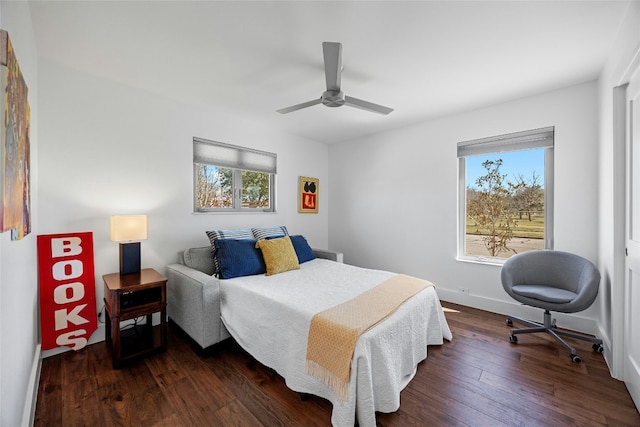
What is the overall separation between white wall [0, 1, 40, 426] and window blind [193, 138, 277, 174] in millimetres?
1378

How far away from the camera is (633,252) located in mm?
1710

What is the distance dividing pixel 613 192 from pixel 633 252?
0.48m

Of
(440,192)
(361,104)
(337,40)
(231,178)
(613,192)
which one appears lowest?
Answer: (613,192)

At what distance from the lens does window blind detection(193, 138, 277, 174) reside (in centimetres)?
320

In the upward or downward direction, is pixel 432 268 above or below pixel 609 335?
above

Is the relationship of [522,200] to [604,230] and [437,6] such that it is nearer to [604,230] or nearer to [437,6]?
[604,230]

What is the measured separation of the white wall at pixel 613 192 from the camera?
1693 mm

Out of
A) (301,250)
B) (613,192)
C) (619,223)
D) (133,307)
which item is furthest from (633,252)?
(133,307)

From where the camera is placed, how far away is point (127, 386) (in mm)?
1842

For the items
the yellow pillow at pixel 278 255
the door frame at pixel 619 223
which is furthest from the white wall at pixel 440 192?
the yellow pillow at pixel 278 255

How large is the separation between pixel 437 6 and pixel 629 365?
8.78ft

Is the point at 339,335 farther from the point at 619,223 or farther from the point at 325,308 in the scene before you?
the point at 619,223

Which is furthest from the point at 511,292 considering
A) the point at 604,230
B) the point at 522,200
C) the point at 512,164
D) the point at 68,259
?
the point at 68,259

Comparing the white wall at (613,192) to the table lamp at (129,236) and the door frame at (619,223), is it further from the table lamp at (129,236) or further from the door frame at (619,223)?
the table lamp at (129,236)
